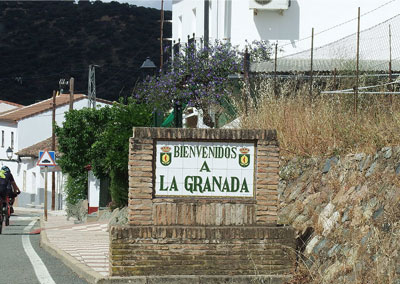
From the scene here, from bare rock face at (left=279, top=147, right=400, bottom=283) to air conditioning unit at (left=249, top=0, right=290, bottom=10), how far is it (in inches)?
703

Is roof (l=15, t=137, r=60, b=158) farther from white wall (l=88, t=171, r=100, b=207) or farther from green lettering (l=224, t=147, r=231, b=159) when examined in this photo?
green lettering (l=224, t=147, r=231, b=159)

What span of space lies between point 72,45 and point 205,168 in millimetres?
97055

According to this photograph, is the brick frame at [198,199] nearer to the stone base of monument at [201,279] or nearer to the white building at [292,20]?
the stone base of monument at [201,279]

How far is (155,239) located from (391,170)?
303 centimetres

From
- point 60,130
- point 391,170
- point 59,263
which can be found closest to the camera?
point 391,170

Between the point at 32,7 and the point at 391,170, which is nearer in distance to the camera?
the point at 391,170

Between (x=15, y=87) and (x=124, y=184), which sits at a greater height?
(x=15, y=87)

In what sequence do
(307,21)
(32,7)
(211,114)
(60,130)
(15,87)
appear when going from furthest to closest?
(32,7)
(15,87)
(60,130)
(307,21)
(211,114)

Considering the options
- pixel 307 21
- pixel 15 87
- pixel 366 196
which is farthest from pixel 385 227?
pixel 15 87

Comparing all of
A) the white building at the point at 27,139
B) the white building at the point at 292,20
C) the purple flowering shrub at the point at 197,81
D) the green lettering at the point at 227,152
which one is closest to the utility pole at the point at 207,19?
the white building at the point at 292,20

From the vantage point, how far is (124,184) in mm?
25031

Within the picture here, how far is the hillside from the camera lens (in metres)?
94.6

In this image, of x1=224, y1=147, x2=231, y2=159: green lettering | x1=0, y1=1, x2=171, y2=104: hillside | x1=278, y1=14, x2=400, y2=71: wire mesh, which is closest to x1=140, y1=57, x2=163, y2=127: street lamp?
x1=278, y1=14, x2=400, y2=71: wire mesh

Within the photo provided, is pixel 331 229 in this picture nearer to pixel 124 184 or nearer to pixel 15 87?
pixel 124 184
